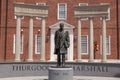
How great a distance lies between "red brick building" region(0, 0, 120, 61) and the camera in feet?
114

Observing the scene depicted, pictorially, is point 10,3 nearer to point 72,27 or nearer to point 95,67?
point 72,27

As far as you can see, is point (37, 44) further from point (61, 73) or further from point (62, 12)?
point (61, 73)

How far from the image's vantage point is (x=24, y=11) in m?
27.4

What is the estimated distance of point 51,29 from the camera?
3534 cm

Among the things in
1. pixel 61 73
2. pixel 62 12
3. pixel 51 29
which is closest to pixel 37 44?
pixel 51 29

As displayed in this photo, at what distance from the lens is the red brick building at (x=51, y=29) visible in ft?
114

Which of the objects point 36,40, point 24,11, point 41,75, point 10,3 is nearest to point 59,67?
point 41,75

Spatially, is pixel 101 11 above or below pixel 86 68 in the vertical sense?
above

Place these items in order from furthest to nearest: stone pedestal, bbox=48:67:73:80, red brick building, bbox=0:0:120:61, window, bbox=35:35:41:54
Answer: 1. window, bbox=35:35:41:54
2. red brick building, bbox=0:0:120:61
3. stone pedestal, bbox=48:67:73:80

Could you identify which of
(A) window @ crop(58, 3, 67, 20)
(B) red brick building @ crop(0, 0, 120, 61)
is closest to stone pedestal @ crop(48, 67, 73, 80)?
(B) red brick building @ crop(0, 0, 120, 61)

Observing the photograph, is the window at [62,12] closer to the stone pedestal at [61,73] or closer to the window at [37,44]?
the window at [37,44]

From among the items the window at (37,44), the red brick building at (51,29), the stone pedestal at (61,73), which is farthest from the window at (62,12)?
the stone pedestal at (61,73)

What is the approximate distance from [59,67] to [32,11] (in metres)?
12.5

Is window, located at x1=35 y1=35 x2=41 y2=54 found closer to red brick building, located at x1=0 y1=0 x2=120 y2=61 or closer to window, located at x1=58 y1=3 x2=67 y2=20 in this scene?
red brick building, located at x1=0 y1=0 x2=120 y2=61
